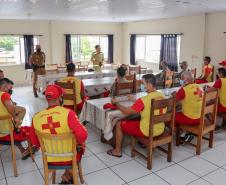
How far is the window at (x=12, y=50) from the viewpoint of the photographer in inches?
348

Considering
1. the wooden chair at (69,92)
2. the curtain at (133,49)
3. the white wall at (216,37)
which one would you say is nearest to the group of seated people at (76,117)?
the wooden chair at (69,92)

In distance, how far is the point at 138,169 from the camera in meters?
2.96

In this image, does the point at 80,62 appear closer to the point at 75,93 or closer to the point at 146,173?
the point at 75,93

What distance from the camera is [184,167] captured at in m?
3.00

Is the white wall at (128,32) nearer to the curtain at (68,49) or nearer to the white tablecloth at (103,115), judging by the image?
the curtain at (68,49)

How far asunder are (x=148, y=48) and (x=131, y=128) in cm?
729

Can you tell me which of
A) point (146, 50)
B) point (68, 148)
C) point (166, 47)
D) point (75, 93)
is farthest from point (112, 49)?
point (68, 148)

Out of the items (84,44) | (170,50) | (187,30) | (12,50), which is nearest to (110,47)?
(84,44)

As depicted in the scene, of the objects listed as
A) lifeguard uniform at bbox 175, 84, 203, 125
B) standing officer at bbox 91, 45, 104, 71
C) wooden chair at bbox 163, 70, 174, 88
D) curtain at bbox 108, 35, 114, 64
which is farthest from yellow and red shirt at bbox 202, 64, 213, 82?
curtain at bbox 108, 35, 114, 64

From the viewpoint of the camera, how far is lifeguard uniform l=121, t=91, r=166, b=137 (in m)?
2.75

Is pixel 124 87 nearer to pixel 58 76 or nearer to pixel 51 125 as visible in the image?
pixel 51 125

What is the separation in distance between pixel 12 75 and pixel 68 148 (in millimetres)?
7711

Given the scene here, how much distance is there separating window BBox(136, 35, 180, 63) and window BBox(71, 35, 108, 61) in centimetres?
145

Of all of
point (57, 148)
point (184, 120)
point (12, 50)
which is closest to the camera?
point (57, 148)
